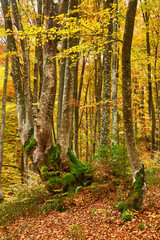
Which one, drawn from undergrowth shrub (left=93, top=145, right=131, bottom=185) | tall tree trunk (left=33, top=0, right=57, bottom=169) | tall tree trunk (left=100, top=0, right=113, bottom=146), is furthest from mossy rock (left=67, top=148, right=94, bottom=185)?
tall tree trunk (left=100, top=0, right=113, bottom=146)

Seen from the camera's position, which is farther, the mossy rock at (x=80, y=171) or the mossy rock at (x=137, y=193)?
the mossy rock at (x=80, y=171)

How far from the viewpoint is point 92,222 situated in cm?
455

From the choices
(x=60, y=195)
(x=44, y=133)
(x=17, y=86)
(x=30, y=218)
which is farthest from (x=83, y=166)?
(x=17, y=86)

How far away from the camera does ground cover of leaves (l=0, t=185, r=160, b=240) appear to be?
3.82 m

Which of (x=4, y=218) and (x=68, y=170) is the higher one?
(x=68, y=170)

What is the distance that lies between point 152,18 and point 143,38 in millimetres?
1764

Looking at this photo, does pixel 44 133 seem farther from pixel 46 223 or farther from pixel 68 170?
pixel 46 223

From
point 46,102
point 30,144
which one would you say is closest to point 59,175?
point 30,144

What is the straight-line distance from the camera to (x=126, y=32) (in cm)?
422

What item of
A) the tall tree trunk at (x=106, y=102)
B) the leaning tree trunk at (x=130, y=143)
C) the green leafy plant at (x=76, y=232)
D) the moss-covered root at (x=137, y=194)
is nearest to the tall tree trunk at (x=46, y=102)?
the tall tree trunk at (x=106, y=102)

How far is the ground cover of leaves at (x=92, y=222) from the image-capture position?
12.5ft

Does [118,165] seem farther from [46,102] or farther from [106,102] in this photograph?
[46,102]

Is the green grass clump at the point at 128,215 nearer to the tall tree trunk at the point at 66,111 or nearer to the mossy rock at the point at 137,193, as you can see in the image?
the mossy rock at the point at 137,193

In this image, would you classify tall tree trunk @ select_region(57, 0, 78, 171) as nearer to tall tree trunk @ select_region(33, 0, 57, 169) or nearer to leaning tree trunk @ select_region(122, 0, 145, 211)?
tall tree trunk @ select_region(33, 0, 57, 169)
